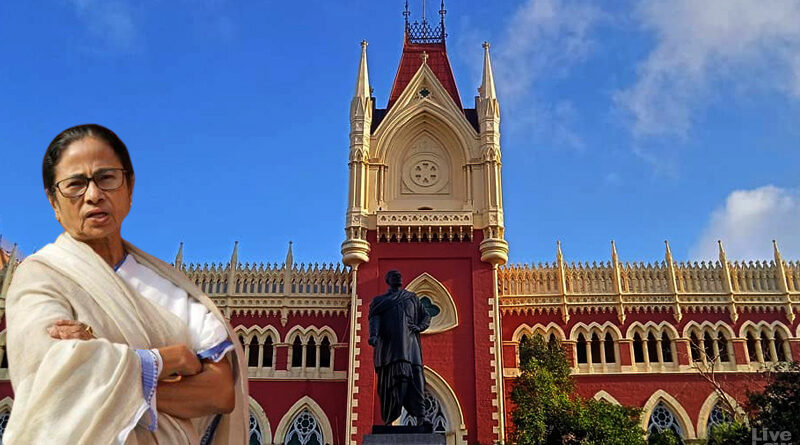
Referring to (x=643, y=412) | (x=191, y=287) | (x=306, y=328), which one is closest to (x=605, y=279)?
(x=643, y=412)

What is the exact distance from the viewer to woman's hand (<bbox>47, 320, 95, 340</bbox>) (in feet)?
7.02

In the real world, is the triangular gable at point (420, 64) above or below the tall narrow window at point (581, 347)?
above

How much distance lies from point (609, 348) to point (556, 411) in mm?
4801

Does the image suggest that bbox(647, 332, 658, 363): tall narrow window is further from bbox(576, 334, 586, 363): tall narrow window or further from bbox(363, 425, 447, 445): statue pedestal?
bbox(363, 425, 447, 445): statue pedestal

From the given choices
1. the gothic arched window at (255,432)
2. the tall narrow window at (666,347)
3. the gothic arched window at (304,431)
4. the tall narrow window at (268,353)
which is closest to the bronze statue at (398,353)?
the gothic arched window at (304,431)

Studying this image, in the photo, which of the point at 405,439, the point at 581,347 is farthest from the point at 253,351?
the point at 405,439

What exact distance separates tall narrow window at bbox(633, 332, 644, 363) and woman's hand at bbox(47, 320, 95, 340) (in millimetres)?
23545

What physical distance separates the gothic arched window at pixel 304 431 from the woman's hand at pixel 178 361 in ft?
69.1

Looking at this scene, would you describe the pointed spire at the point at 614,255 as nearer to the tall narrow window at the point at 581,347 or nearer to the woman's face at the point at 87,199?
the tall narrow window at the point at 581,347

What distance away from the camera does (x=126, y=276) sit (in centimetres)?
260

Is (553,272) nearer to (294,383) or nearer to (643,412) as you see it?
(643,412)

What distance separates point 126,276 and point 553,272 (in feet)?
76.5

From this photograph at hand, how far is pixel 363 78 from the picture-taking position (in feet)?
86.3

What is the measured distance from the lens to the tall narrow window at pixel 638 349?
23.6 m
